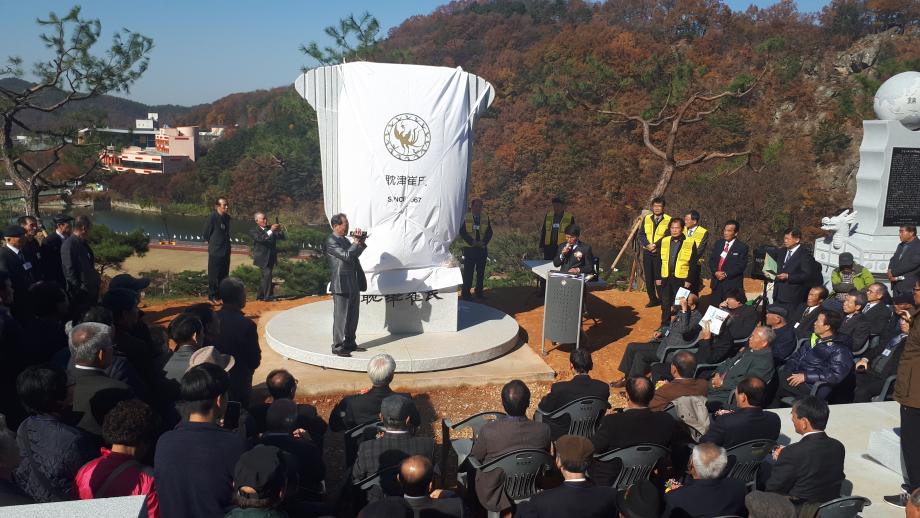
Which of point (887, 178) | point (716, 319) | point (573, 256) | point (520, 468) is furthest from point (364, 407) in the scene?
point (887, 178)

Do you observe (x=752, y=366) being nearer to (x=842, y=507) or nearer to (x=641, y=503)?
(x=842, y=507)

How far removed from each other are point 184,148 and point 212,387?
6179 cm

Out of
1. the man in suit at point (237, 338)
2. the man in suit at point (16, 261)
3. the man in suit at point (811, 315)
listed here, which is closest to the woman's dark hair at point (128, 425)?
the man in suit at point (237, 338)

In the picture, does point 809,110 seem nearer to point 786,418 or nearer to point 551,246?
point 551,246

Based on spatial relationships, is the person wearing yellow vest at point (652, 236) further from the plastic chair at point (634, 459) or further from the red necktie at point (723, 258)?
the plastic chair at point (634, 459)

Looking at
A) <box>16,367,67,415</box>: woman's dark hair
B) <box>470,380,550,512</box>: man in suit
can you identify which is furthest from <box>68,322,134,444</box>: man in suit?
<box>470,380,550,512</box>: man in suit

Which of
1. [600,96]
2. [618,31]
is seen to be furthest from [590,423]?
[618,31]

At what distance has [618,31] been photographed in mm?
38531

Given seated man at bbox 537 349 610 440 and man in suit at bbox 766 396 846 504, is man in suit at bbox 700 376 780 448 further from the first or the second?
seated man at bbox 537 349 610 440

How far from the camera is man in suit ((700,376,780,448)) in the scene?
4.06 meters

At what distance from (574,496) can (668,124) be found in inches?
1028

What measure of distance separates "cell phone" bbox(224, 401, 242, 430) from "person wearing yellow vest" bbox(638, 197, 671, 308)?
254 inches

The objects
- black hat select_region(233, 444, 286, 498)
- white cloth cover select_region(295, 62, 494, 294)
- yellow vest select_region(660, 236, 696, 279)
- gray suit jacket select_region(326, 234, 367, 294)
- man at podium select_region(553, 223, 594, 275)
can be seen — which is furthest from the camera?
yellow vest select_region(660, 236, 696, 279)

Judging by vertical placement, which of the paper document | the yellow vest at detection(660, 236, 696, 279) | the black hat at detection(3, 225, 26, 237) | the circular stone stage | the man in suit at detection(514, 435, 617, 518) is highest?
the black hat at detection(3, 225, 26, 237)
